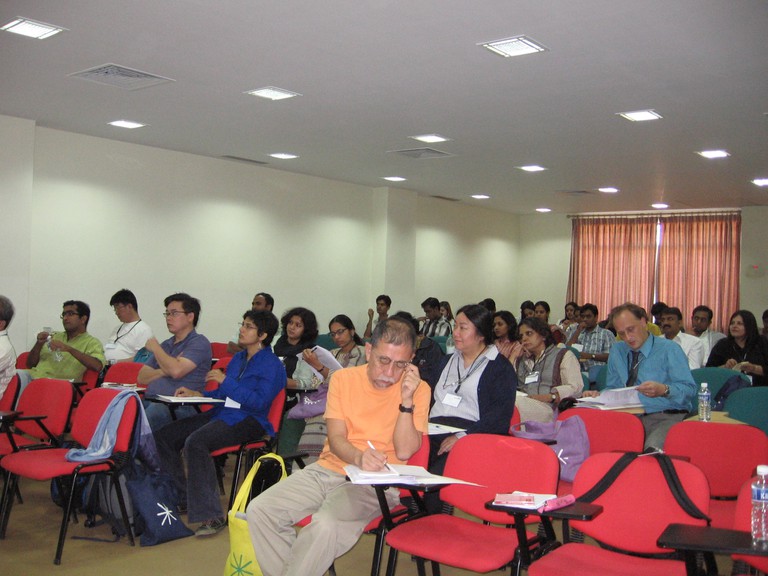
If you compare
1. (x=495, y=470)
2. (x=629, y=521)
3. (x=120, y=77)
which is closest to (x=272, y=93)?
(x=120, y=77)

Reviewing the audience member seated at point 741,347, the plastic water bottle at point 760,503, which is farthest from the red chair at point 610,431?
the audience member seated at point 741,347

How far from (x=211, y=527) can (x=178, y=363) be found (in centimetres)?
117

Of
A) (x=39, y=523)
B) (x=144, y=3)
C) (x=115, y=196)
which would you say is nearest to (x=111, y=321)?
(x=115, y=196)

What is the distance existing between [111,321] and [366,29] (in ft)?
18.9

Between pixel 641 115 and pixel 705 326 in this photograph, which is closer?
pixel 641 115

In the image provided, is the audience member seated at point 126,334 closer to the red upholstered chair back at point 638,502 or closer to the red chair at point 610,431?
the red chair at point 610,431

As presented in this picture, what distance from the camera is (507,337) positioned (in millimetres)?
6125

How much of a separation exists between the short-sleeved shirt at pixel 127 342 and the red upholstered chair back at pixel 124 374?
49.6 inches

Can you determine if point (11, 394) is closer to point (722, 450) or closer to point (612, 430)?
point (612, 430)

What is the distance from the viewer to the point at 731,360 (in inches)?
263

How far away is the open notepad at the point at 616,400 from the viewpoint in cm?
470

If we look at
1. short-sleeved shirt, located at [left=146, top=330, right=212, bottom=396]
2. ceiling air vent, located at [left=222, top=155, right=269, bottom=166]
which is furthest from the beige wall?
short-sleeved shirt, located at [left=146, top=330, right=212, bottom=396]

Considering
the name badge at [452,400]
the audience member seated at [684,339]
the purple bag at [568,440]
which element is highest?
the audience member seated at [684,339]

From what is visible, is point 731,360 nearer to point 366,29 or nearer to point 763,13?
point 763,13
